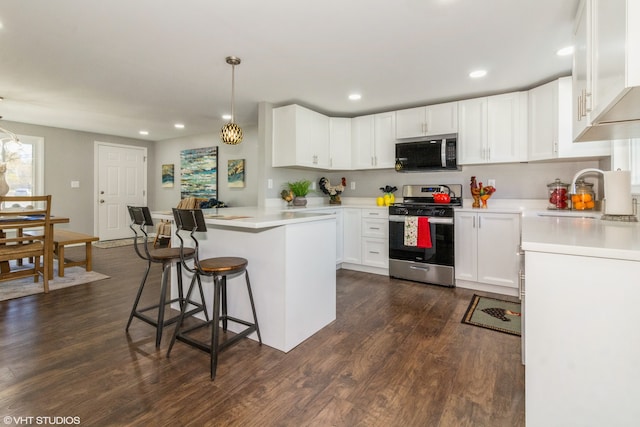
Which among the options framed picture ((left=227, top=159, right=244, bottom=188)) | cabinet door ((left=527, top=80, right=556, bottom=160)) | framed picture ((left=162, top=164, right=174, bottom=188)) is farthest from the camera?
framed picture ((left=162, top=164, right=174, bottom=188))

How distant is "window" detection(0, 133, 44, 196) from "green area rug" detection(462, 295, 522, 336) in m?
6.79

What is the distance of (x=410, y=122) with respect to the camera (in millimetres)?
3994

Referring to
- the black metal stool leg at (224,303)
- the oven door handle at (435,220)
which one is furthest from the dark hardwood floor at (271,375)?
the oven door handle at (435,220)

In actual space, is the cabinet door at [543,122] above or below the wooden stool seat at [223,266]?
above

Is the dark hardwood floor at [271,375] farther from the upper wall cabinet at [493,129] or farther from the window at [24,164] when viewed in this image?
the window at [24,164]

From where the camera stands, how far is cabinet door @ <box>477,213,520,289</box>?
3.21 metres

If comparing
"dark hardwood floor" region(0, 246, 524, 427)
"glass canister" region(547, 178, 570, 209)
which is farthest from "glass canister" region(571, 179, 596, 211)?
"dark hardwood floor" region(0, 246, 524, 427)

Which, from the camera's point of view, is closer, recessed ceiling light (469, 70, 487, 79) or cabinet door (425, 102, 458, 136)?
recessed ceiling light (469, 70, 487, 79)

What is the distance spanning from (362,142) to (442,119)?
110cm

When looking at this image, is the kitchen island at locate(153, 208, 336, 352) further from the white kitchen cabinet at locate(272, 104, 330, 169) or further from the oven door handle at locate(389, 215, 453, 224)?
the white kitchen cabinet at locate(272, 104, 330, 169)

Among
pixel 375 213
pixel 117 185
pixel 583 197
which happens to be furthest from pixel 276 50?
pixel 117 185

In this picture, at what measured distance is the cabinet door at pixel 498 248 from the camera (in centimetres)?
321

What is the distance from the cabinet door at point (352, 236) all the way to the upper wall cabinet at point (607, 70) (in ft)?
8.71

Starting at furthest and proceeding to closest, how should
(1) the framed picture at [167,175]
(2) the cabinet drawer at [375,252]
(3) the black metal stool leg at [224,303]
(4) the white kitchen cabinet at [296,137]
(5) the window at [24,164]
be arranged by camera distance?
(1) the framed picture at [167,175]
(5) the window at [24,164]
(2) the cabinet drawer at [375,252]
(4) the white kitchen cabinet at [296,137]
(3) the black metal stool leg at [224,303]
